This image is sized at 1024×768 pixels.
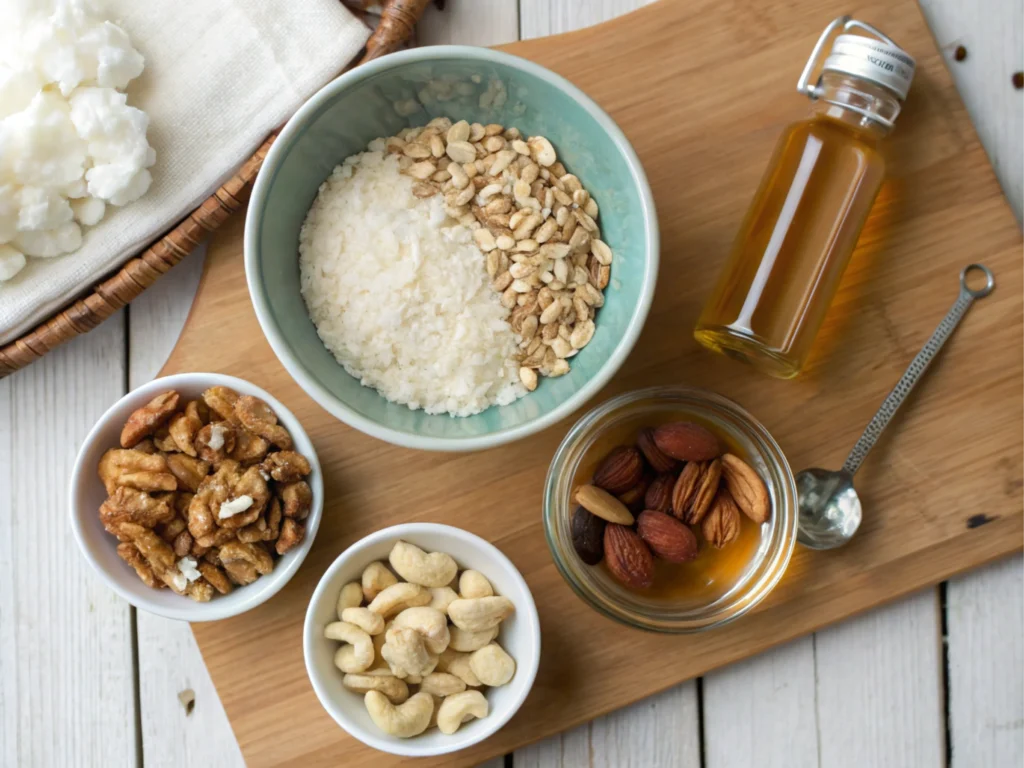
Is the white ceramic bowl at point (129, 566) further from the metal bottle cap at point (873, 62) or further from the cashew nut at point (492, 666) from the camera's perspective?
the metal bottle cap at point (873, 62)

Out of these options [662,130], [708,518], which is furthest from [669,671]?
[662,130]

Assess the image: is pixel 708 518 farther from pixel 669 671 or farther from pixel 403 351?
pixel 403 351

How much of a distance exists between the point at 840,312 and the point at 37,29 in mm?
915

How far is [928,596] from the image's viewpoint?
1019mm

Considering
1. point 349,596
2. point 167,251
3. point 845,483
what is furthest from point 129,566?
point 845,483

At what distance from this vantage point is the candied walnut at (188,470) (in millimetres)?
888

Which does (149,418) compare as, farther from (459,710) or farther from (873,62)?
(873,62)

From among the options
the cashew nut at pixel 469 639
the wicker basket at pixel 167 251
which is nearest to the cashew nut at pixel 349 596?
the cashew nut at pixel 469 639

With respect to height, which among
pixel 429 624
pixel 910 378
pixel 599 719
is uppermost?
pixel 429 624

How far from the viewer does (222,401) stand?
35.6 inches

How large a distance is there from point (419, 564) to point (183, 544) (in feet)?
0.80

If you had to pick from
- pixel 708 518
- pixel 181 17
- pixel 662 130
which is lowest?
pixel 708 518

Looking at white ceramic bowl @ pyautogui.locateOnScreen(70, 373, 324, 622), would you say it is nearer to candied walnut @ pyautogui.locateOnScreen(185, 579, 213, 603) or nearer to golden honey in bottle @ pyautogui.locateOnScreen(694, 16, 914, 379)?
candied walnut @ pyautogui.locateOnScreen(185, 579, 213, 603)

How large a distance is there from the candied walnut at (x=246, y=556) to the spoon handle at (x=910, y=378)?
2.07 ft
